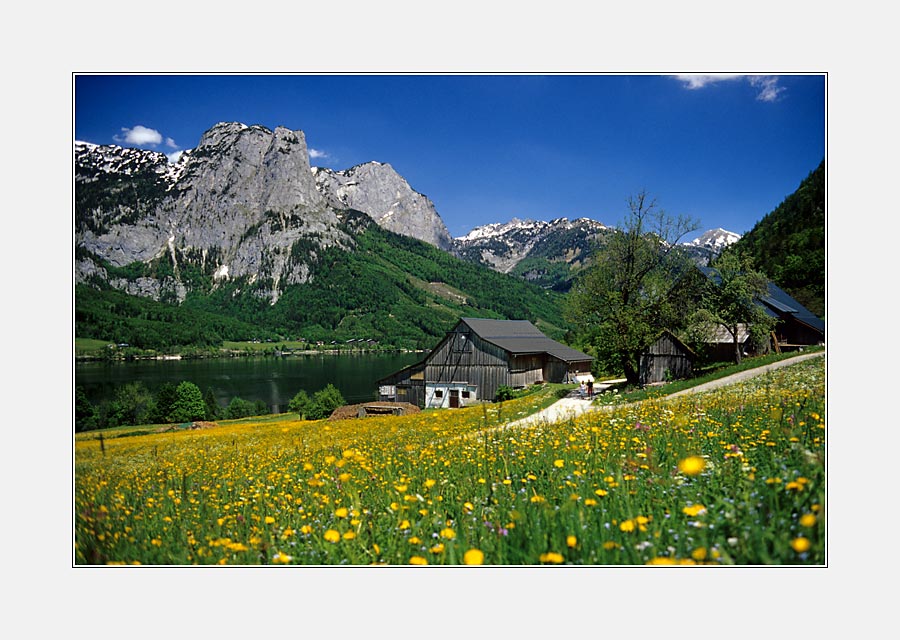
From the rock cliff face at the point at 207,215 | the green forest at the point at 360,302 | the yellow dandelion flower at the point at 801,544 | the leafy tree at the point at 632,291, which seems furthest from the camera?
the leafy tree at the point at 632,291

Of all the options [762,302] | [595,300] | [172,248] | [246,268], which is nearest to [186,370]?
[172,248]

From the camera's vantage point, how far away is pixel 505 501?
3.62m

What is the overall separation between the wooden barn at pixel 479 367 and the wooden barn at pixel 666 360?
9883 mm

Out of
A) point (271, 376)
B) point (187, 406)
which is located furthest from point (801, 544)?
point (271, 376)

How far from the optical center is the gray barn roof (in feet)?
97.8

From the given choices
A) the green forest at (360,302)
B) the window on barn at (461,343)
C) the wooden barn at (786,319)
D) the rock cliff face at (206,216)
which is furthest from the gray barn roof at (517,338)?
the rock cliff face at (206,216)

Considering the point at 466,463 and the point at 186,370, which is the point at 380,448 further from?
the point at 186,370

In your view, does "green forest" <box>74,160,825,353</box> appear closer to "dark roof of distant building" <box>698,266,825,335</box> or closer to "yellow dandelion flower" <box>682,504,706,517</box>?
"dark roof of distant building" <box>698,266,825,335</box>

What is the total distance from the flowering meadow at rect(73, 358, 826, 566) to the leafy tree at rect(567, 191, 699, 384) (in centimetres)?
1345

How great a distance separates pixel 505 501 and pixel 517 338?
92.8 feet

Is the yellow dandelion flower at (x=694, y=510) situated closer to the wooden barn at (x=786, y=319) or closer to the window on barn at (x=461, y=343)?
the wooden barn at (x=786, y=319)

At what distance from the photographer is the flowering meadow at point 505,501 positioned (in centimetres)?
288

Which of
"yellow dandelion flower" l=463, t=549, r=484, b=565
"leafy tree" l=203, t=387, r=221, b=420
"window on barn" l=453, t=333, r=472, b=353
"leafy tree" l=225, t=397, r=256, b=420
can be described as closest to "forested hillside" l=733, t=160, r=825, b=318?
"yellow dandelion flower" l=463, t=549, r=484, b=565

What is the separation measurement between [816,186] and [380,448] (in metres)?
5.60
